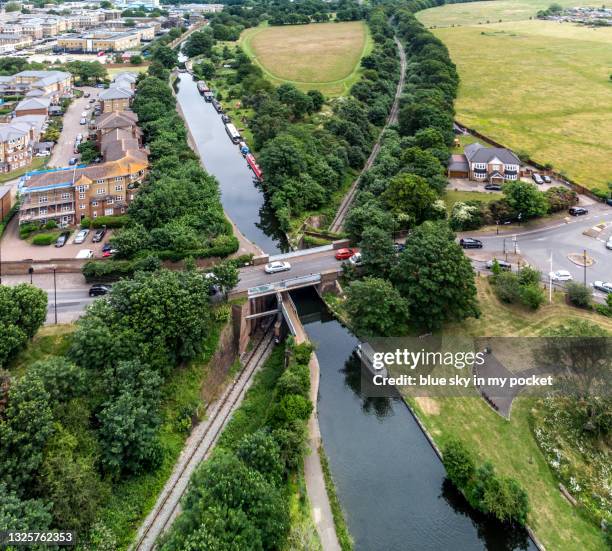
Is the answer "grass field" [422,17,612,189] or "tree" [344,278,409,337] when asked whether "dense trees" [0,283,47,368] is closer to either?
"tree" [344,278,409,337]

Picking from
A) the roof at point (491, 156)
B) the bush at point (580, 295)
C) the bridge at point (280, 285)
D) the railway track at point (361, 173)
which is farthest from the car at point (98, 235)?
the roof at point (491, 156)

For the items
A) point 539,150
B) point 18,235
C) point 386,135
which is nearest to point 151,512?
point 18,235

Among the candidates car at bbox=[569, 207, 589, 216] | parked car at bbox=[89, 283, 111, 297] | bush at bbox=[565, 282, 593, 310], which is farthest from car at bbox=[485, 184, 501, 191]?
parked car at bbox=[89, 283, 111, 297]

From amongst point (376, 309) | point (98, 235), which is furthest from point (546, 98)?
point (98, 235)

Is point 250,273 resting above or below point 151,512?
above

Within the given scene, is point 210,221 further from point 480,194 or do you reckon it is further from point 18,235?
point 480,194

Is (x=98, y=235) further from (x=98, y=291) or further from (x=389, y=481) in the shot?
(x=389, y=481)

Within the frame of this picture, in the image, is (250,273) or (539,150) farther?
(539,150)
